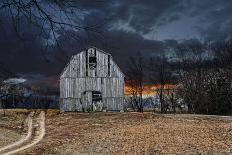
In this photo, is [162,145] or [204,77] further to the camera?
[204,77]

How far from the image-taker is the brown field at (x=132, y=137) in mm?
24008

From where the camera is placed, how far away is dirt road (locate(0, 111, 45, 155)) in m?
24.2

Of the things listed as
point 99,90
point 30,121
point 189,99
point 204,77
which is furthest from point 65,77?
point 204,77

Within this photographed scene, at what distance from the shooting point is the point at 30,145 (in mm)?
26094

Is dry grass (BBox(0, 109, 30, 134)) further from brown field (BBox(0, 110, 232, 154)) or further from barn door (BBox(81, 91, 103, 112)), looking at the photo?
barn door (BBox(81, 91, 103, 112))

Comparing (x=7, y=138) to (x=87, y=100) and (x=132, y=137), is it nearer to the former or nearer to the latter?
(x=132, y=137)

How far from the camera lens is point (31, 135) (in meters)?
32.0

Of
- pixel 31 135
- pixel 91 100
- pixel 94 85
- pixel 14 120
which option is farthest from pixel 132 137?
pixel 91 100

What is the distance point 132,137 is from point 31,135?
23.2 ft

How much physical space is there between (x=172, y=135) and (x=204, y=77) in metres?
49.0

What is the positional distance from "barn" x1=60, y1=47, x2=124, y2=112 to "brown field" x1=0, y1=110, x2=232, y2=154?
46.9ft

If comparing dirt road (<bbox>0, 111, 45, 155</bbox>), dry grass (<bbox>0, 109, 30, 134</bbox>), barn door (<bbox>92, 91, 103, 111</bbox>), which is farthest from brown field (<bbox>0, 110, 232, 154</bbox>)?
barn door (<bbox>92, 91, 103, 111</bbox>)

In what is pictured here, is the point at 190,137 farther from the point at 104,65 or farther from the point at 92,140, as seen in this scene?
the point at 104,65

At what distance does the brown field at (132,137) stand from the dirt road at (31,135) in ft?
1.84
